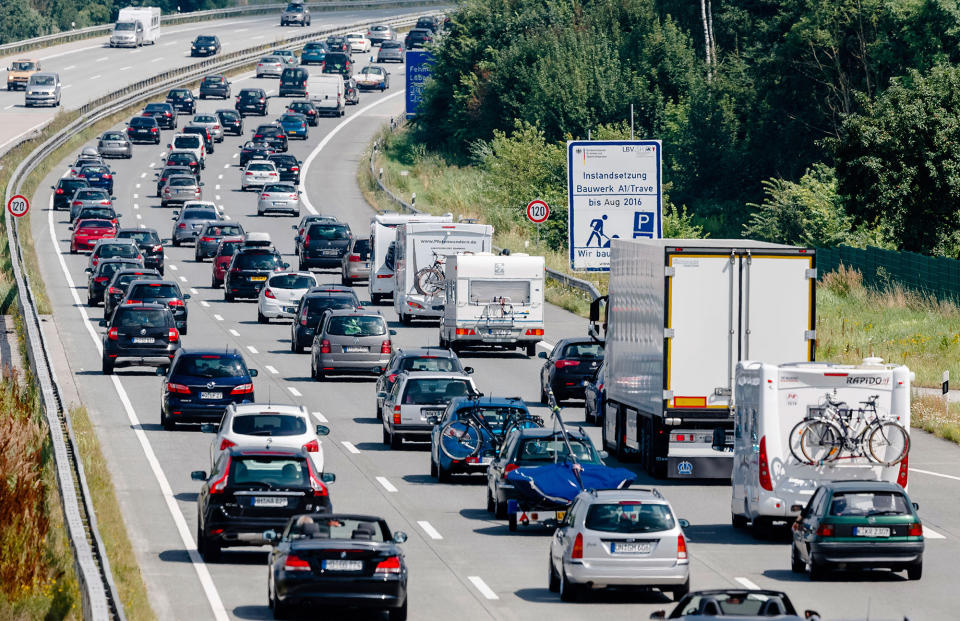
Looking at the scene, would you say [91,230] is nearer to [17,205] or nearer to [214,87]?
[17,205]

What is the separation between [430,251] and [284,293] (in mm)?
4410

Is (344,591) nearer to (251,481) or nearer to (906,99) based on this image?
(251,481)

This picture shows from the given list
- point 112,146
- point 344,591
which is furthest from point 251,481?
point 112,146

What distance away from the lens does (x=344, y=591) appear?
58.3 ft

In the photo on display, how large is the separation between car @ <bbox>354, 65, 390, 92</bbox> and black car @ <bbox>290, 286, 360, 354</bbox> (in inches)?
3358

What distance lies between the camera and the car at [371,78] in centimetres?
13012

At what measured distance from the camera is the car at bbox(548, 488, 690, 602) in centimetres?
1919

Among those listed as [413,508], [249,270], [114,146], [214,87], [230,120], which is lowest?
[413,508]

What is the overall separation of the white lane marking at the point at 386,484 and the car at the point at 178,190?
53295 mm

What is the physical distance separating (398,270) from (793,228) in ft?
88.2

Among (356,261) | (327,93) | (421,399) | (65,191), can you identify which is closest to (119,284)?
(356,261)

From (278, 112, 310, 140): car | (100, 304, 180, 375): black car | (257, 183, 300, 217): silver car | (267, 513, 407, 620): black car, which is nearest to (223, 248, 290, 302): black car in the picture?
(100, 304, 180, 375): black car

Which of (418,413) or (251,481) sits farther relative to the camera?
(418,413)

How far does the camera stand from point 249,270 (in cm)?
5562
